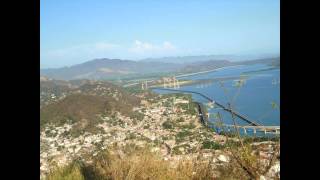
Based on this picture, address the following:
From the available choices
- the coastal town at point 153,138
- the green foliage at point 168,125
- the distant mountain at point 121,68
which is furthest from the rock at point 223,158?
the distant mountain at point 121,68

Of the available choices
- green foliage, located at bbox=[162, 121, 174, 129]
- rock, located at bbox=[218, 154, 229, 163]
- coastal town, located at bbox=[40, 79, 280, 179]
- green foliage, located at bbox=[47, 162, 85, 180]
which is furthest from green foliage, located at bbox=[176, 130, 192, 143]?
green foliage, located at bbox=[47, 162, 85, 180]

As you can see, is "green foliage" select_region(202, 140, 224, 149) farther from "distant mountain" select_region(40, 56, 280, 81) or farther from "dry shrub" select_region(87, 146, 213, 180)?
"distant mountain" select_region(40, 56, 280, 81)

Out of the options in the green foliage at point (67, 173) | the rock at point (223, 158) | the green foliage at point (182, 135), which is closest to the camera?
the green foliage at point (67, 173)

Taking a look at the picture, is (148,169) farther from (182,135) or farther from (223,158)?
(182,135)

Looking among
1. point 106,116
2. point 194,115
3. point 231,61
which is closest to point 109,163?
point 194,115

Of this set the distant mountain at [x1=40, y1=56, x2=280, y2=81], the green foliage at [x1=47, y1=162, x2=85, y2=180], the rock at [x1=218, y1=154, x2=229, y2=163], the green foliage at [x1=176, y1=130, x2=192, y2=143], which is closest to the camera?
the green foliage at [x1=47, y1=162, x2=85, y2=180]

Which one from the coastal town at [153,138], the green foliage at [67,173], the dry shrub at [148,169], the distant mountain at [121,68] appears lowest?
the green foliage at [67,173]

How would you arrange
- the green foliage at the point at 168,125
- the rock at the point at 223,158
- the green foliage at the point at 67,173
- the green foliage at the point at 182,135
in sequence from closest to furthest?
1. the green foliage at the point at 67,173
2. the rock at the point at 223,158
3. the green foliage at the point at 182,135
4. the green foliage at the point at 168,125

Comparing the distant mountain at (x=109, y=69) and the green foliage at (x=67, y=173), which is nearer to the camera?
the green foliage at (x=67, y=173)

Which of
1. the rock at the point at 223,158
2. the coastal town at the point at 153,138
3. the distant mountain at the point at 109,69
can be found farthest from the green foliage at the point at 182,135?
the distant mountain at the point at 109,69

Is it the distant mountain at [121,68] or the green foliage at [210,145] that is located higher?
the distant mountain at [121,68]

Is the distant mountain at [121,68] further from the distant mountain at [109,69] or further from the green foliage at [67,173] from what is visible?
the green foliage at [67,173]
